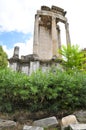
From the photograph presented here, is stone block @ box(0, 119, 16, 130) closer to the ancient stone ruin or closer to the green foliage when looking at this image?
the green foliage

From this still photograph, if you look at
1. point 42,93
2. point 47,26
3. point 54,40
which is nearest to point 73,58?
point 54,40

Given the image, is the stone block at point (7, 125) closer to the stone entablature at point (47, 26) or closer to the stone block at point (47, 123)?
the stone block at point (47, 123)

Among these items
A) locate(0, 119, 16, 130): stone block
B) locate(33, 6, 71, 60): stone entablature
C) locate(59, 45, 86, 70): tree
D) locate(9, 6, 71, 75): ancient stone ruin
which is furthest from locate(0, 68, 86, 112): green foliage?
locate(33, 6, 71, 60): stone entablature

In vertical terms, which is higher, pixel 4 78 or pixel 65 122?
pixel 4 78

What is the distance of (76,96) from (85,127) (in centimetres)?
128

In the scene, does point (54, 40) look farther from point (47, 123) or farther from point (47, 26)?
point (47, 123)

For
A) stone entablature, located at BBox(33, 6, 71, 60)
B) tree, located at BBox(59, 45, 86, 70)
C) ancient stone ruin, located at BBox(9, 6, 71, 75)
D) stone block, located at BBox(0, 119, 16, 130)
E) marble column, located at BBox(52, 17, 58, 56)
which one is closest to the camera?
stone block, located at BBox(0, 119, 16, 130)

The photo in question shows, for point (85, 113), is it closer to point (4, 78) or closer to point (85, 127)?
point (85, 127)

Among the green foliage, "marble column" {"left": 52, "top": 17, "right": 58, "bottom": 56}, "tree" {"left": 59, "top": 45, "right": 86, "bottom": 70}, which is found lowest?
the green foliage

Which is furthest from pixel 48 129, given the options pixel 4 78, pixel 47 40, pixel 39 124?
pixel 47 40

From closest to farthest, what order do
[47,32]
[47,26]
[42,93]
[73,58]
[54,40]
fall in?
[42,93], [73,58], [54,40], [47,32], [47,26]

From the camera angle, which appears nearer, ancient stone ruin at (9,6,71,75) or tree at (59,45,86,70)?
tree at (59,45,86,70)

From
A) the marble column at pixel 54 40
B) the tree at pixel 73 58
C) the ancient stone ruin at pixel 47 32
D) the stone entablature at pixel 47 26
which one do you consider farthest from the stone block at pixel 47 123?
the stone entablature at pixel 47 26

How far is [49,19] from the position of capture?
22094mm
